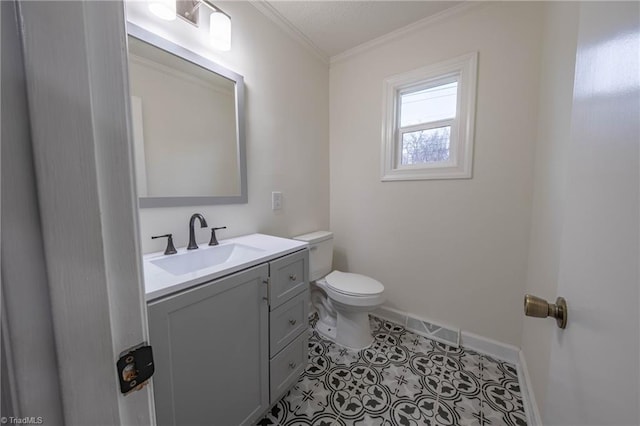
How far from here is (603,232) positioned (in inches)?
15.3

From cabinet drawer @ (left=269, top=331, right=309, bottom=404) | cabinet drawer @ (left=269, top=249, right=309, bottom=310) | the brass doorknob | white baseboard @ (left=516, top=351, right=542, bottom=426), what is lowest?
white baseboard @ (left=516, top=351, right=542, bottom=426)

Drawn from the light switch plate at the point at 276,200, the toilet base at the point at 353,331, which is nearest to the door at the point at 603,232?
the toilet base at the point at 353,331

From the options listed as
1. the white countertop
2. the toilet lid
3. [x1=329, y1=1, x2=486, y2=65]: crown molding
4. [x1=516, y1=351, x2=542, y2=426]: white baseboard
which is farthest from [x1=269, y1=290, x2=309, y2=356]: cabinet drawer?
[x1=329, y1=1, x2=486, y2=65]: crown molding

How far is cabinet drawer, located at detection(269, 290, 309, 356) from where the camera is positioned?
Result: 1.16 meters

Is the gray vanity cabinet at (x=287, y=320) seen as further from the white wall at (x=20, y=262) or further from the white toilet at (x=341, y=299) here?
A: the white wall at (x=20, y=262)

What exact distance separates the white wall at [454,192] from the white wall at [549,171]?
113 mm

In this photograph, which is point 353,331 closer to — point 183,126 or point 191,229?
point 191,229

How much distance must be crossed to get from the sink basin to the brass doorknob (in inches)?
37.8

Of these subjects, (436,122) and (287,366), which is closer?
(287,366)

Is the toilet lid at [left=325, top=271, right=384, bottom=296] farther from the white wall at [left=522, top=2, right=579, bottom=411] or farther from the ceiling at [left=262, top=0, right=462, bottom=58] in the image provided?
the ceiling at [left=262, top=0, right=462, bottom=58]

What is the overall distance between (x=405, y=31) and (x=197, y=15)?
1455mm

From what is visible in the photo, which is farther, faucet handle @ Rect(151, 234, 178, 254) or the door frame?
faucet handle @ Rect(151, 234, 178, 254)

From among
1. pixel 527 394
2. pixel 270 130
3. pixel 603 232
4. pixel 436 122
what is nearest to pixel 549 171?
pixel 436 122

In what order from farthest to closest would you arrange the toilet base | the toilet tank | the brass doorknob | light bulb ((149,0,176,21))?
the toilet tank, the toilet base, light bulb ((149,0,176,21)), the brass doorknob
